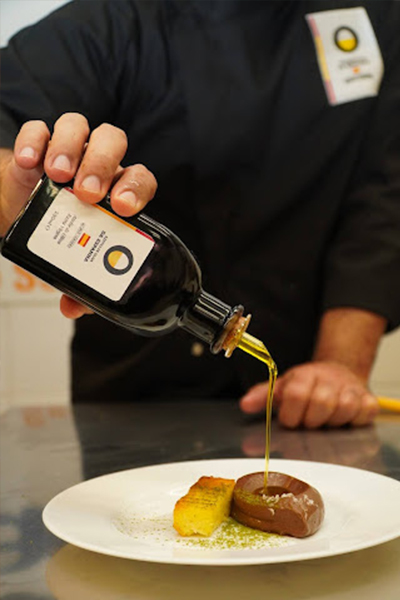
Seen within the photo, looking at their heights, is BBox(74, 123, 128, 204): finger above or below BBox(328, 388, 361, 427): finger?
above

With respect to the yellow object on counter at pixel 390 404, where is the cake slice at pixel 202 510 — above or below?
above

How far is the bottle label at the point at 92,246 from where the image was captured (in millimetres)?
730

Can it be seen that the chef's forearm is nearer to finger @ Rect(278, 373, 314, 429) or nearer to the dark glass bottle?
finger @ Rect(278, 373, 314, 429)

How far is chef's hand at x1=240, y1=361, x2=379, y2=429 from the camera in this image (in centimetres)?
130

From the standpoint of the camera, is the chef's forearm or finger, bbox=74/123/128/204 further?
the chef's forearm

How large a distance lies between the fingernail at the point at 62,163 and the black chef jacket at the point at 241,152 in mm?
712

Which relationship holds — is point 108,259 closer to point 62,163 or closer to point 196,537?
point 62,163

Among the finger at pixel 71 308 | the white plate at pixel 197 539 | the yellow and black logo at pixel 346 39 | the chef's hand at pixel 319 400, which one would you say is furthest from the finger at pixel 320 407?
the yellow and black logo at pixel 346 39

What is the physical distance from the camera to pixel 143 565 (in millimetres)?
664

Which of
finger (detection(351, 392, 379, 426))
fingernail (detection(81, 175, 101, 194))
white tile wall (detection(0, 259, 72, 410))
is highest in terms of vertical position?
fingernail (detection(81, 175, 101, 194))

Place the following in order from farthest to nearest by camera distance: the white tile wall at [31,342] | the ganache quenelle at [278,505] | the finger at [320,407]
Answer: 1. the white tile wall at [31,342]
2. the finger at [320,407]
3. the ganache quenelle at [278,505]

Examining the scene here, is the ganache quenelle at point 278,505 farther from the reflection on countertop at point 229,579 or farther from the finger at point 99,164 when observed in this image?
the finger at point 99,164

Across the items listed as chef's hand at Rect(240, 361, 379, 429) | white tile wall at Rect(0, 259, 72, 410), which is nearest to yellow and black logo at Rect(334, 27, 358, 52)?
chef's hand at Rect(240, 361, 379, 429)

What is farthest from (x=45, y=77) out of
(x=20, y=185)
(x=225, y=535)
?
(x=225, y=535)
